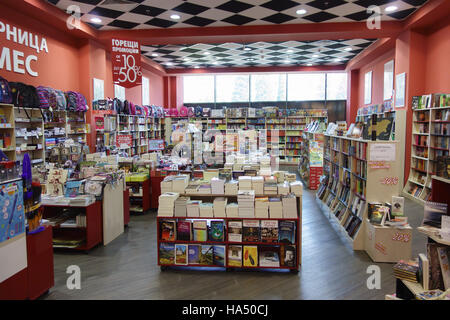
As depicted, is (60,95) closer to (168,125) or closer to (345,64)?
(168,125)

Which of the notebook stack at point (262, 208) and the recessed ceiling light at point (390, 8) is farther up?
the recessed ceiling light at point (390, 8)

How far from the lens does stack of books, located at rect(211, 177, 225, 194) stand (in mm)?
4402

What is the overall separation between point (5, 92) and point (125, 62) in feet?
7.71

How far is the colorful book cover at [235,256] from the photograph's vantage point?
4105mm

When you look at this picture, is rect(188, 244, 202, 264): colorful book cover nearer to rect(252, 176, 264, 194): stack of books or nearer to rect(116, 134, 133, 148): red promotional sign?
rect(252, 176, 264, 194): stack of books

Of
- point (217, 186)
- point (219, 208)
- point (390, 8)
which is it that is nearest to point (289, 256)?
point (219, 208)

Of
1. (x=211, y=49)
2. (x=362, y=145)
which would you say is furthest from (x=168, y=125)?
(x=362, y=145)

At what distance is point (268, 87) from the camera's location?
16.8m

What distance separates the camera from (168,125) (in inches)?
593

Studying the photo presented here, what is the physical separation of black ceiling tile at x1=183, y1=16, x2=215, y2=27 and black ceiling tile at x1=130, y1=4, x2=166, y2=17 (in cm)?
82

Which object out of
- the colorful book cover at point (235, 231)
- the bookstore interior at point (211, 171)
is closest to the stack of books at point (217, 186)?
the bookstore interior at point (211, 171)

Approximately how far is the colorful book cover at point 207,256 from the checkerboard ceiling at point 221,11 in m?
5.27

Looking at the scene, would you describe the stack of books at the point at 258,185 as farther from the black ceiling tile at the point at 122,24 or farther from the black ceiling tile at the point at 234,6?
the black ceiling tile at the point at 122,24

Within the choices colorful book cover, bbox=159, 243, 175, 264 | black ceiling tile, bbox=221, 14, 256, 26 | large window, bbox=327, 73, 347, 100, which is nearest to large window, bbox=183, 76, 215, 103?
large window, bbox=327, 73, 347, 100
